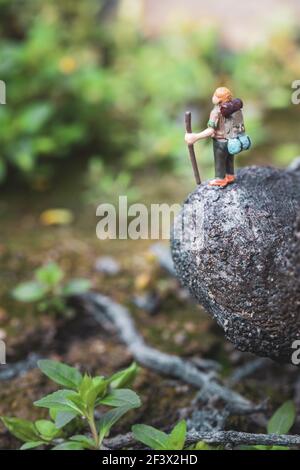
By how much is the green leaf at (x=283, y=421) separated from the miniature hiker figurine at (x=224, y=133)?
749mm

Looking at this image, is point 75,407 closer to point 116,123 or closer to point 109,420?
point 109,420

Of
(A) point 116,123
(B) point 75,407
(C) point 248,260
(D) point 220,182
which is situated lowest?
(B) point 75,407

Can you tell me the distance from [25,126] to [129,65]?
170cm

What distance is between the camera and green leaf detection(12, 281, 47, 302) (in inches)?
105

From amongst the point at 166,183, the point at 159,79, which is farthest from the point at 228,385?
the point at 159,79

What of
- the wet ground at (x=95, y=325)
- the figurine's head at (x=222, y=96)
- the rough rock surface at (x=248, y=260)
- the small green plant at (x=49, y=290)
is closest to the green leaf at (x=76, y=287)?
the small green plant at (x=49, y=290)

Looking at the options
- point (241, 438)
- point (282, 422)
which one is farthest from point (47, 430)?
point (282, 422)

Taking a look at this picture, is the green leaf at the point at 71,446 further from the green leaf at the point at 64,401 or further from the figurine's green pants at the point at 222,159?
the figurine's green pants at the point at 222,159

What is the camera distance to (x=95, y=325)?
2.76 metres

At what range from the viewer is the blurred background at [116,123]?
2873 mm

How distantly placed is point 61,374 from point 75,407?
141 mm

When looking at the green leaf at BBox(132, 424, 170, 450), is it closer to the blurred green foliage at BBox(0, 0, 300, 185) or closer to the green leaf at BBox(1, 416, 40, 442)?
the green leaf at BBox(1, 416, 40, 442)

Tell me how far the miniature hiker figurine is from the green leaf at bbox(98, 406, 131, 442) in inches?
29.2

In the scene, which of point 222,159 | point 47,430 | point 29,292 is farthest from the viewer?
point 29,292
